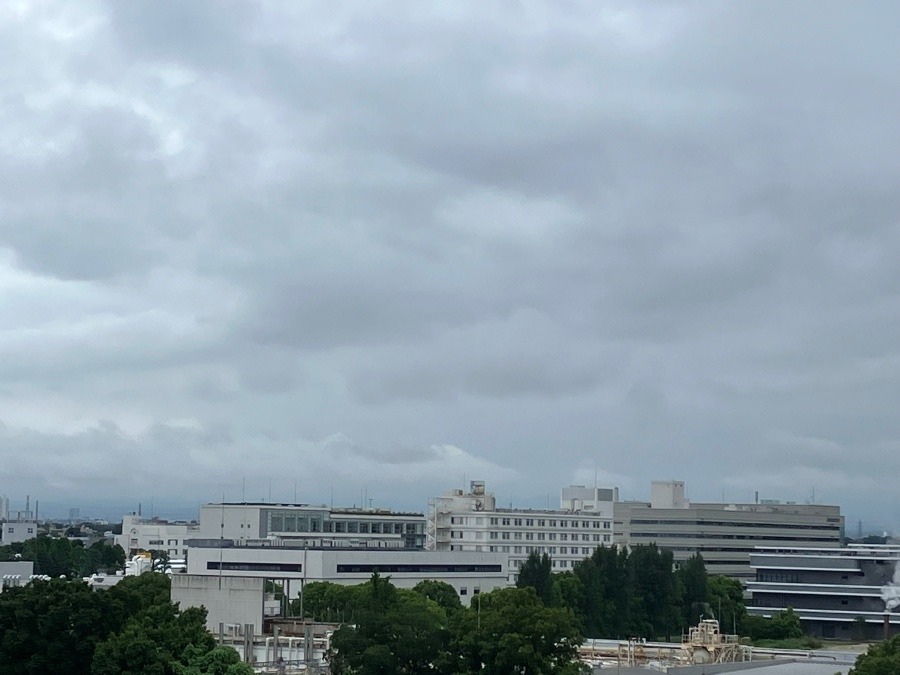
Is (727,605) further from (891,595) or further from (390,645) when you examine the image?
(390,645)

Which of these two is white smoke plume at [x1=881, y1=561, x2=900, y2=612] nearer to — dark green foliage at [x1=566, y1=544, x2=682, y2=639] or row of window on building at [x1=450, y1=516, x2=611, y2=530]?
dark green foliage at [x1=566, y1=544, x2=682, y2=639]

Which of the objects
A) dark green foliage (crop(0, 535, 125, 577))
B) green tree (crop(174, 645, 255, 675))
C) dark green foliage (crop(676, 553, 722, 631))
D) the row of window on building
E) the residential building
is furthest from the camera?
the row of window on building

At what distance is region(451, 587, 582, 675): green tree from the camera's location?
53.8 meters

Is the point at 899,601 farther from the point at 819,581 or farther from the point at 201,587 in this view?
the point at 201,587

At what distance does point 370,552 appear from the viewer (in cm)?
12425

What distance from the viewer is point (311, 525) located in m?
151

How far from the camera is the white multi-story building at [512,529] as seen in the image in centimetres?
15475

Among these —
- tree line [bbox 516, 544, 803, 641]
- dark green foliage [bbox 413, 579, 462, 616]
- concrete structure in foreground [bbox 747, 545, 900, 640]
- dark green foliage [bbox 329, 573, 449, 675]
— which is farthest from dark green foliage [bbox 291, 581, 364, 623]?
concrete structure in foreground [bbox 747, 545, 900, 640]

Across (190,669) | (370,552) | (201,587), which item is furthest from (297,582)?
(190,669)

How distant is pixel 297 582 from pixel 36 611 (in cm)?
6056

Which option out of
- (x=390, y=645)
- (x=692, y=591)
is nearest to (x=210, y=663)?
(x=390, y=645)

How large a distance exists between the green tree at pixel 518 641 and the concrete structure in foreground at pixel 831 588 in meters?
81.1

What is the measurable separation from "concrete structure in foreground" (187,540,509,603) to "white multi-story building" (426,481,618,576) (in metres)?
17.0

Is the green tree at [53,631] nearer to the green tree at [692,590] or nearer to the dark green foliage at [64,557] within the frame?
the green tree at [692,590]
